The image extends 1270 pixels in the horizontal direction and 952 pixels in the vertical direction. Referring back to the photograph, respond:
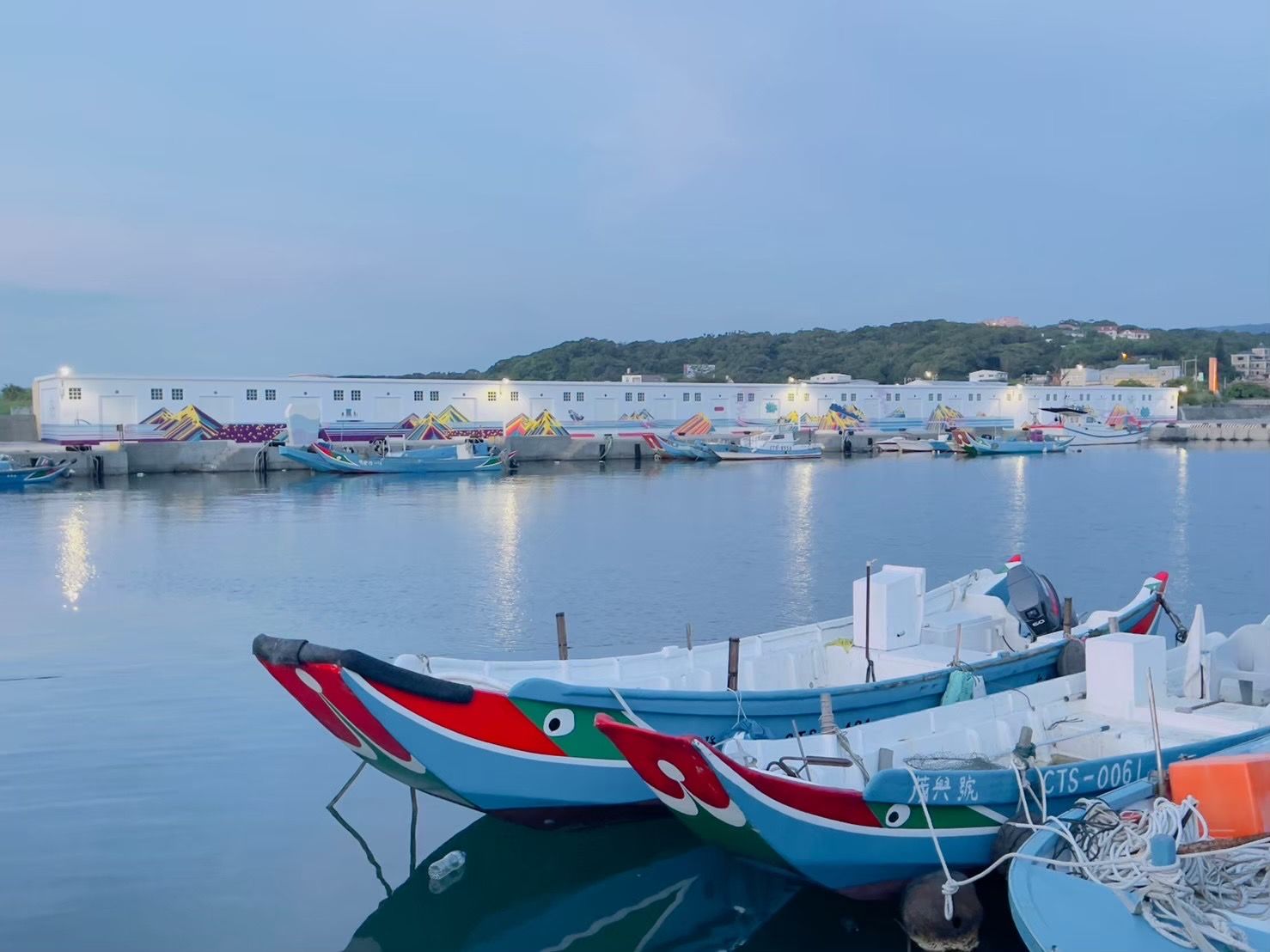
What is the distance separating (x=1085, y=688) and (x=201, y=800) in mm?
7736

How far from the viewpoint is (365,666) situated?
316 inches

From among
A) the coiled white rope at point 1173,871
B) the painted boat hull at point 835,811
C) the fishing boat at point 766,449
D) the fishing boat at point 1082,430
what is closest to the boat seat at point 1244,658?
the painted boat hull at point 835,811

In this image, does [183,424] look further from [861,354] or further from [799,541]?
[861,354]

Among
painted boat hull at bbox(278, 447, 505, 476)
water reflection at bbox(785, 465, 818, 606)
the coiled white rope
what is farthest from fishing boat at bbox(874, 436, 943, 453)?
the coiled white rope

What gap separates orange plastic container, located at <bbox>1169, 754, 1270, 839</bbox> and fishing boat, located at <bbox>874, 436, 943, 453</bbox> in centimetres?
6266

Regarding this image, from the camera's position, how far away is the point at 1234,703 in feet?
30.7

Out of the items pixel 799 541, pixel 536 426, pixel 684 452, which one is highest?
pixel 536 426

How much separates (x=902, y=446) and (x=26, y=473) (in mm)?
47266

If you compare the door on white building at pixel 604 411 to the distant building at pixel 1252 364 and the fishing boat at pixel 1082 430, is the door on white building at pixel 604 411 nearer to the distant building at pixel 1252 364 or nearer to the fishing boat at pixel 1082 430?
the fishing boat at pixel 1082 430

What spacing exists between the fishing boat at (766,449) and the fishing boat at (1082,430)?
19.5m

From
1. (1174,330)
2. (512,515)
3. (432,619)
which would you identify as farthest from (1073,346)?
(432,619)

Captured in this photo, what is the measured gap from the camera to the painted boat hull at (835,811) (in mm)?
6961

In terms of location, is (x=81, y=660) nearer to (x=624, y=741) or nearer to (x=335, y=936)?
(x=335, y=936)

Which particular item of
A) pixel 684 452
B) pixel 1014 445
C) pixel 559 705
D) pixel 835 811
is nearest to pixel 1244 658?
pixel 835 811
